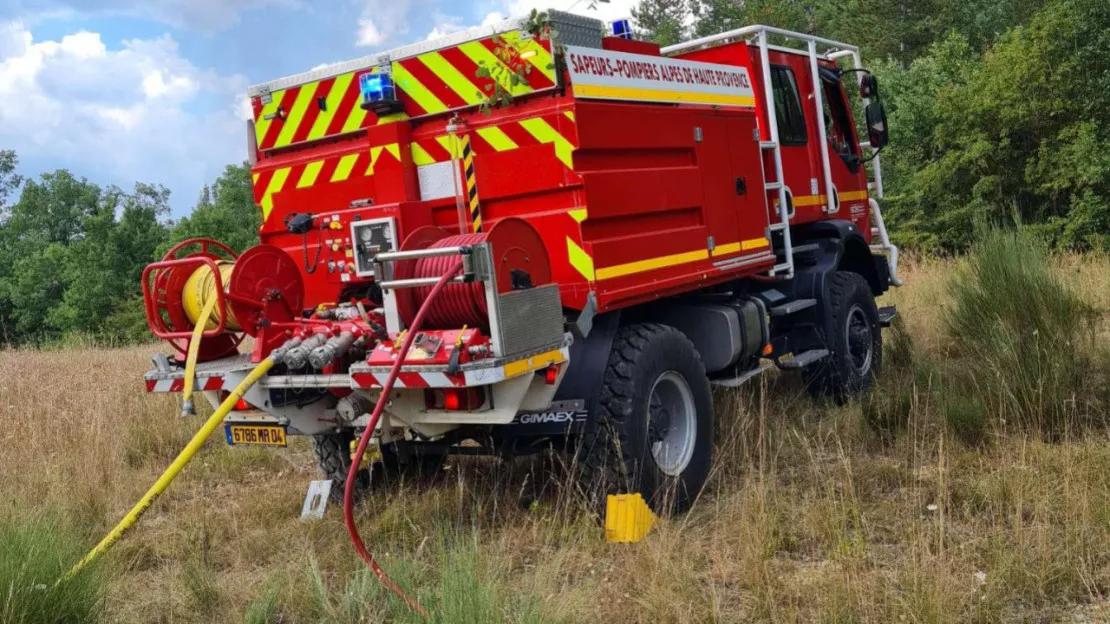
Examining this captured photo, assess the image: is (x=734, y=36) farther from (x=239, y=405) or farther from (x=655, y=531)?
(x=239, y=405)

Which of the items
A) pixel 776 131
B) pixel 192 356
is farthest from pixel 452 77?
pixel 776 131

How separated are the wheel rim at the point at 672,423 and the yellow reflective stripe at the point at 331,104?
8.06 feet

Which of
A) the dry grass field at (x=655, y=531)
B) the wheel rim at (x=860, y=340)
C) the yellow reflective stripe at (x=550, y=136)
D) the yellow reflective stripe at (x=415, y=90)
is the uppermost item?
the yellow reflective stripe at (x=415, y=90)

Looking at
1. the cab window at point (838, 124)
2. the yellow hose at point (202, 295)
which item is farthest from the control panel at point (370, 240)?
the cab window at point (838, 124)

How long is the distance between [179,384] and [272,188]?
1607 millimetres

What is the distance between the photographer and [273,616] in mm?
3877

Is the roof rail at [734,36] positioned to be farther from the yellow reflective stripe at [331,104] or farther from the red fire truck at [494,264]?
the yellow reflective stripe at [331,104]

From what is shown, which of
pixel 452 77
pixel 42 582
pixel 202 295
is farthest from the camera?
pixel 452 77

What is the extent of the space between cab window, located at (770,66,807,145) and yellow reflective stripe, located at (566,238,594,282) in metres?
3.01

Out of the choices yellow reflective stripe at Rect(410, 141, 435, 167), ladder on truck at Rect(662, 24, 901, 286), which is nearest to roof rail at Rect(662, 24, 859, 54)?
ladder on truck at Rect(662, 24, 901, 286)

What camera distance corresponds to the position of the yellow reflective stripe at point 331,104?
5.56m

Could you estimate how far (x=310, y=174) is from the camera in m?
5.71

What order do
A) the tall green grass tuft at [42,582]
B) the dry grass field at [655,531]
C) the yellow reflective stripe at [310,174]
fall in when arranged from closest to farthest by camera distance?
the tall green grass tuft at [42,582] < the dry grass field at [655,531] < the yellow reflective stripe at [310,174]

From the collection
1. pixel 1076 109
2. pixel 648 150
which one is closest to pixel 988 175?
pixel 1076 109
